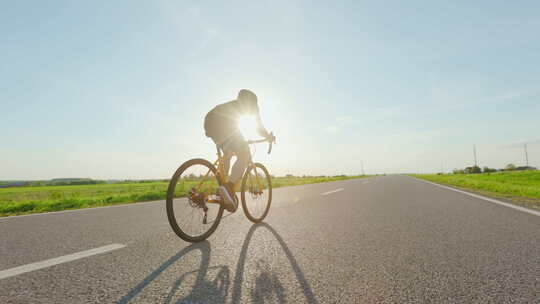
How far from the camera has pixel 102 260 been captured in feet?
8.45

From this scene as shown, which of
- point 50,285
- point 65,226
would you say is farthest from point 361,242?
point 65,226

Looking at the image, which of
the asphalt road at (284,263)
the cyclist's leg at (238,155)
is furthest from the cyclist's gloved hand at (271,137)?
the asphalt road at (284,263)

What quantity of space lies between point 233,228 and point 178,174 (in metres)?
1.18

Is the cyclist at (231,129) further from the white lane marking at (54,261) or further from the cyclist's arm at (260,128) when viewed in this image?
the white lane marking at (54,261)

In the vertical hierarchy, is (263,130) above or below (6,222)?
above

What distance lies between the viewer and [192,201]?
3.73 meters

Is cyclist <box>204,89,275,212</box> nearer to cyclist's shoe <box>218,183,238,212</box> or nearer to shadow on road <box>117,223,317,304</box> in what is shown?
cyclist's shoe <box>218,183,238,212</box>

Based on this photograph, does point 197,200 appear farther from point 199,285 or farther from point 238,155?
point 199,285

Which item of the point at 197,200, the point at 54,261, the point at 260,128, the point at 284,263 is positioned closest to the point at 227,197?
the point at 197,200

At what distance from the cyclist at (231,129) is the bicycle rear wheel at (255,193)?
0.47 metres

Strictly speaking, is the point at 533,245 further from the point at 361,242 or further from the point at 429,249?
the point at 361,242

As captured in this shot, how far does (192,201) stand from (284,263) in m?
1.74

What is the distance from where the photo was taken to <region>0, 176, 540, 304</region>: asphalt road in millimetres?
1805

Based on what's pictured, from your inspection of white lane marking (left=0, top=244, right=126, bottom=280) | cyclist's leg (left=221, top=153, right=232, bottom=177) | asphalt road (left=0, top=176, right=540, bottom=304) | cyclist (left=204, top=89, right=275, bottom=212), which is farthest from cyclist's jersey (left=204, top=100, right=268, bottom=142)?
white lane marking (left=0, top=244, right=126, bottom=280)
